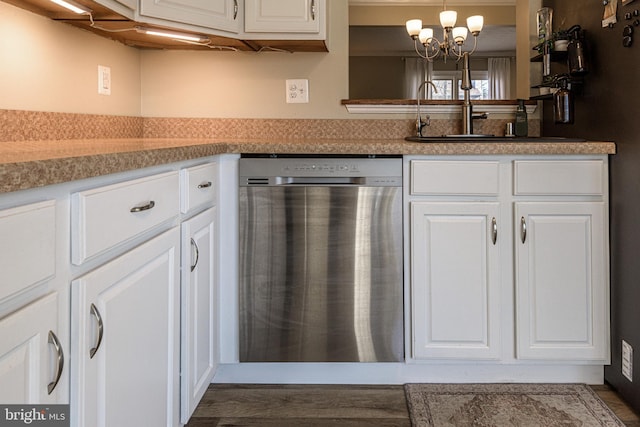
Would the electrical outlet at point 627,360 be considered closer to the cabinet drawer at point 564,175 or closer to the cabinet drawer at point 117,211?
the cabinet drawer at point 564,175

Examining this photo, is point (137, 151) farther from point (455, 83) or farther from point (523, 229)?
point (455, 83)

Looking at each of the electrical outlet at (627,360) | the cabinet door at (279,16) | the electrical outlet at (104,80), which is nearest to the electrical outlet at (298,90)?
the cabinet door at (279,16)

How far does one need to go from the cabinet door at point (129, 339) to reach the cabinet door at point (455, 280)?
93 cm

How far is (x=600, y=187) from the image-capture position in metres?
2.00

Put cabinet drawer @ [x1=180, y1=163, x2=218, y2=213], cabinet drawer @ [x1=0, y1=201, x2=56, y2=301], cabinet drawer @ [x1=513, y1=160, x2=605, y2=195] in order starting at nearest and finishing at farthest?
cabinet drawer @ [x1=0, y1=201, x2=56, y2=301]
cabinet drawer @ [x1=180, y1=163, x2=218, y2=213]
cabinet drawer @ [x1=513, y1=160, x2=605, y2=195]

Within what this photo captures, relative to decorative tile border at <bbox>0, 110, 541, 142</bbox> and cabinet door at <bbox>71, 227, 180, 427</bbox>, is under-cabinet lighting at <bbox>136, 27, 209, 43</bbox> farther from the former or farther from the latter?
cabinet door at <bbox>71, 227, 180, 427</bbox>

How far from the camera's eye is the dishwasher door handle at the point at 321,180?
2047 mm

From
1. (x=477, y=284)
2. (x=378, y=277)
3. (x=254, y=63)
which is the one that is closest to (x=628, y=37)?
(x=477, y=284)

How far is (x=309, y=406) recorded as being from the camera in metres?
2.00

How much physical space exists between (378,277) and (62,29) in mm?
1419

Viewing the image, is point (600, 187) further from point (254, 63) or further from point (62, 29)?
point (62, 29)

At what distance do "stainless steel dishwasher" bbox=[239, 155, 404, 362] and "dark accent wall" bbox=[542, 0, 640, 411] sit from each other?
749 mm

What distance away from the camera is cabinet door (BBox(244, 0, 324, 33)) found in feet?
7.73

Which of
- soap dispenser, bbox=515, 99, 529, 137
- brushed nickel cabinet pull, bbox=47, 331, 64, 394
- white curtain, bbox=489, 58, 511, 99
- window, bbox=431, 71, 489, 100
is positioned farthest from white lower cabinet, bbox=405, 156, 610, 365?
white curtain, bbox=489, 58, 511, 99
